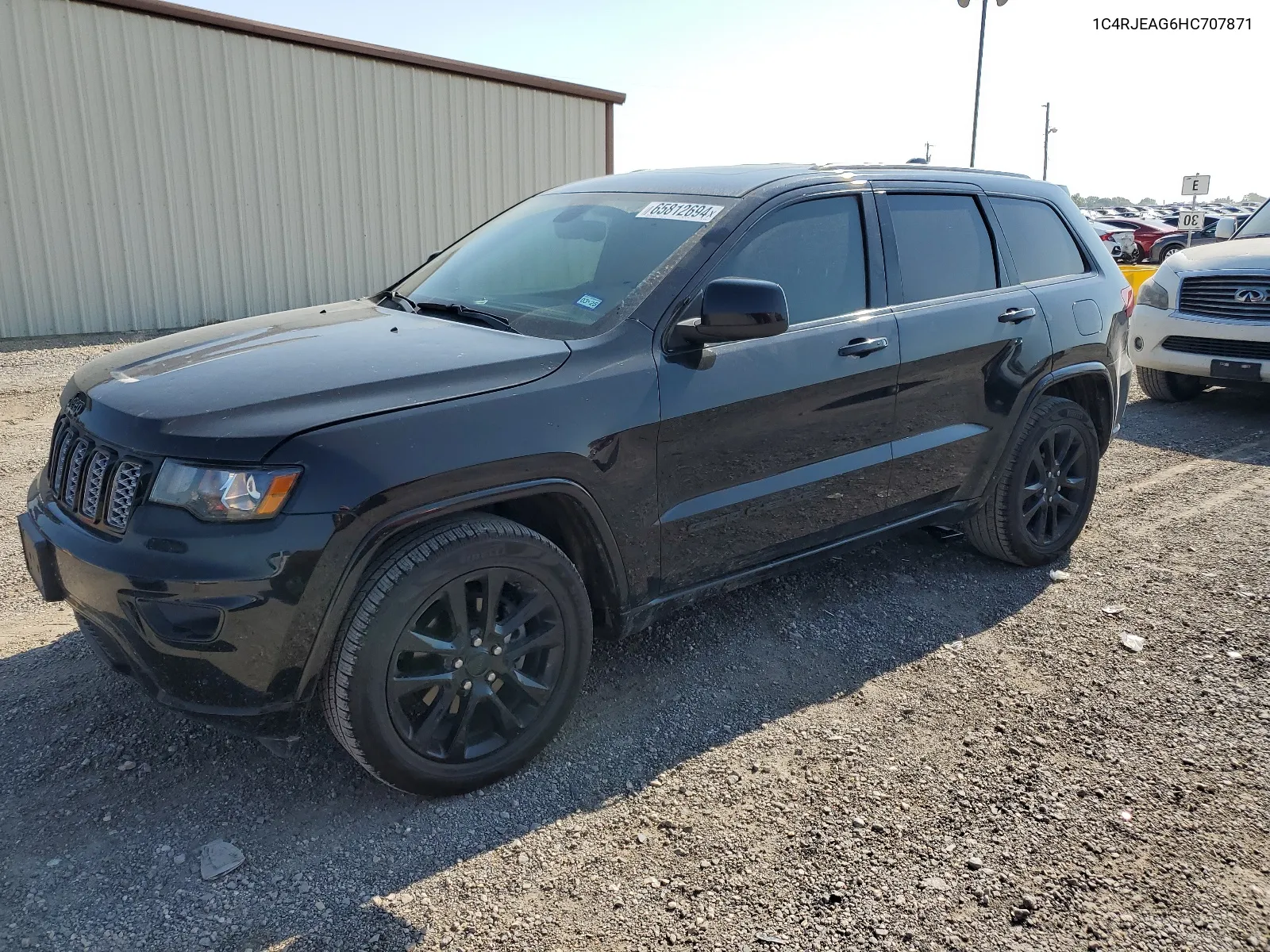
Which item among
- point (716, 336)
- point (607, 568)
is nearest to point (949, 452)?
point (716, 336)

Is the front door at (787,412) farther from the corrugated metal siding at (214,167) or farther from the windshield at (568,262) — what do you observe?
the corrugated metal siding at (214,167)

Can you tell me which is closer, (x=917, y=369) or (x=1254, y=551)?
(x=917, y=369)

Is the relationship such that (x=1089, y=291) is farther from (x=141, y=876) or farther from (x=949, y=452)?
(x=141, y=876)

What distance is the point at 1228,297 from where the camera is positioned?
7.93 metres

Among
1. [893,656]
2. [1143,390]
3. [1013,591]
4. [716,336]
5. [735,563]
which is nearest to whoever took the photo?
[716,336]

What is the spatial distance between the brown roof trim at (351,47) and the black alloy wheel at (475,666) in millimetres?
11227

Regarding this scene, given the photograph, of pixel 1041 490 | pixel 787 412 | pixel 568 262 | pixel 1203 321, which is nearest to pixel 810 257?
pixel 787 412

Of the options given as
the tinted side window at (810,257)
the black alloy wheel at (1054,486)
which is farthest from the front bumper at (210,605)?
the black alloy wheel at (1054,486)

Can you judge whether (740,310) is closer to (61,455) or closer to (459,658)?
(459,658)

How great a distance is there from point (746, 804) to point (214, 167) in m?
11.9

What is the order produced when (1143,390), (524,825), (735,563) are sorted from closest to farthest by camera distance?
(524,825), (735,563), (1143,390)

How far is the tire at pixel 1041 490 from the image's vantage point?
4480 mm

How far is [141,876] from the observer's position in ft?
8.48

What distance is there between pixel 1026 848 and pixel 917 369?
1.88 metres
